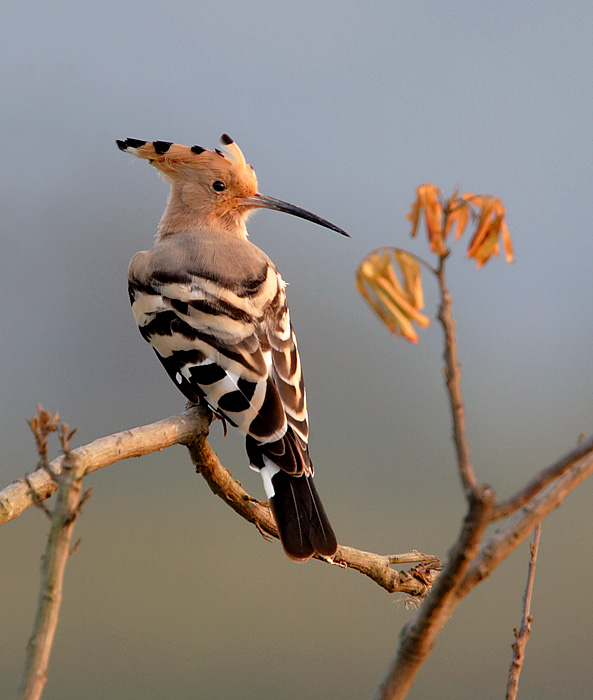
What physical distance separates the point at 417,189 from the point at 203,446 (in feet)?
2.92

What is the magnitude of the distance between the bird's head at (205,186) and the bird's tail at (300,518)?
3.24 ft

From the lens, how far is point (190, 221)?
2383 mm

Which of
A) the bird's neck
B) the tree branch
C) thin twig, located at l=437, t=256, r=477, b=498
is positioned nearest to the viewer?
thin twig, located at l=437, t=256, r=477, b=498

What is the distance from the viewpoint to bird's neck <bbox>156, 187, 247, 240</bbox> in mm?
2377

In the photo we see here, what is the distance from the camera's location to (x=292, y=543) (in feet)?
4.87

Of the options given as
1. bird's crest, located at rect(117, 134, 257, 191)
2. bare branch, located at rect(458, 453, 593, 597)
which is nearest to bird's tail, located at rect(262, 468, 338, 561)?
bare branch, located at rect(458, 453, 593, 597)

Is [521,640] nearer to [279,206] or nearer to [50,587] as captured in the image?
[50,587]

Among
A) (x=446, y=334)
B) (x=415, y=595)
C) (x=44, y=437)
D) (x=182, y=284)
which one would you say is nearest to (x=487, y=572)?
(x=446, y=334)

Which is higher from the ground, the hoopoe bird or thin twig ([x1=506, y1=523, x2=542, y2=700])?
the hoopoe bird

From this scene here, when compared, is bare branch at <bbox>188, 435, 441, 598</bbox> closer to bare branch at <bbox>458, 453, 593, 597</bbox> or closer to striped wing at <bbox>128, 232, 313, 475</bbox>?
striped wing at <bbox>128, 232, 313, 475</bbox>

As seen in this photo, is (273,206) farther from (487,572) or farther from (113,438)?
(487,572)

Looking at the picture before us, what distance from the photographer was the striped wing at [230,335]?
5.40 feet

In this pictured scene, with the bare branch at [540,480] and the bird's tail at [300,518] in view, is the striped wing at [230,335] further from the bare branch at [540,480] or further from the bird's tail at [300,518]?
the bare branch at [540,480]

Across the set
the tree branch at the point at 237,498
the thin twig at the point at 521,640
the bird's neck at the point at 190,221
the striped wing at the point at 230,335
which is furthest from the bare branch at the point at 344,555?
the bird's neck at the point at 190,221
